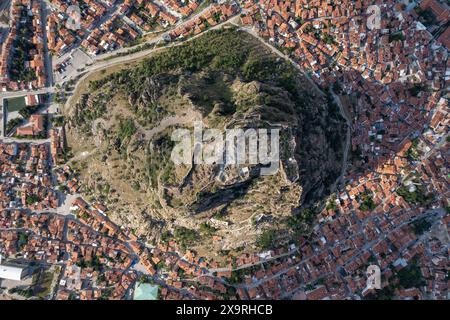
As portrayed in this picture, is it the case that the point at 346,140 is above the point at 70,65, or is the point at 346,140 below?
below

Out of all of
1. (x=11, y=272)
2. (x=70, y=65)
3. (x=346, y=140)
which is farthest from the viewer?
(x=70, y=65)

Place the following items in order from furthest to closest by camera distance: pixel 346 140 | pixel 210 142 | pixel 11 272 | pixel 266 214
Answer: pixel 346 140
pixel 11 272
pixel 266 214
pixel 210 142

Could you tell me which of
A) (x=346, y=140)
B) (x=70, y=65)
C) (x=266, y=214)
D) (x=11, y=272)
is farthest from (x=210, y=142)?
(x=11, y=272)

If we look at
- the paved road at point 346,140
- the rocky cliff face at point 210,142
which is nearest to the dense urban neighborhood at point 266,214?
the paved road at point 346,140

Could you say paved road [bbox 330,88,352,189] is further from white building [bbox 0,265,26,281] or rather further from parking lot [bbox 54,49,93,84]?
white building [bbox 0,265,26,281]

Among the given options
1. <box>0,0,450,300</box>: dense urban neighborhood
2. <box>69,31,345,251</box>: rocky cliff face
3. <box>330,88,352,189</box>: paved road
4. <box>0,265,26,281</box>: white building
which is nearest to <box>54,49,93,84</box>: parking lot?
<box>0,0,450,300</box>: dense urban neighborhood

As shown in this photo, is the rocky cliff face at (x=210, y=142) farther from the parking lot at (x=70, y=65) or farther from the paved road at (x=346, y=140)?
the parking lot at (x=70, y=65)

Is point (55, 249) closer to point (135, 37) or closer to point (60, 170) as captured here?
point (60, 170)

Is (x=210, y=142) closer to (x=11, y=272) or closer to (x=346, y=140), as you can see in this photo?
(x=346, y=140)
